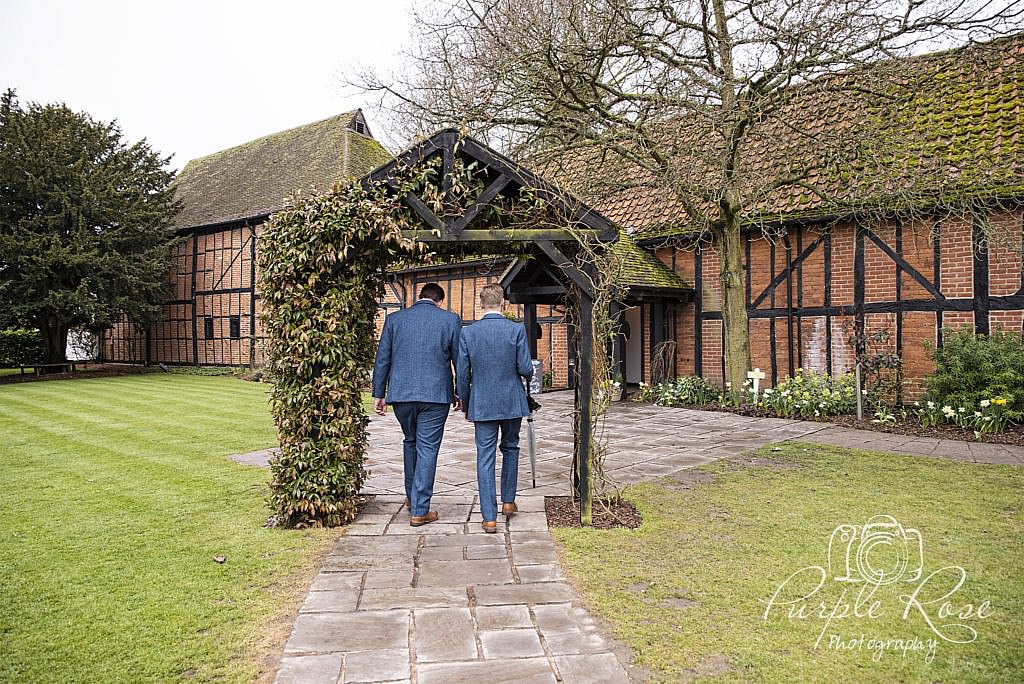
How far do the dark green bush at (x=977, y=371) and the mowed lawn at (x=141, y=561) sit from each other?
8.51 m

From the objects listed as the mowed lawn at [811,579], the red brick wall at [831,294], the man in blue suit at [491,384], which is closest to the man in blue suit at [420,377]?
the man in blue suit at [491,384]

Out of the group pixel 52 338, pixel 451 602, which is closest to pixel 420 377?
pixel 451 602

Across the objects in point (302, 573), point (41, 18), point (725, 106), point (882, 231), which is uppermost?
point (41, 18)

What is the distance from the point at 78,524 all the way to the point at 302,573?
7.30 feet

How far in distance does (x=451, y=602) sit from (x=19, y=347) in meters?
27.6

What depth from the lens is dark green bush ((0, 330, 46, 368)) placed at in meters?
24.2

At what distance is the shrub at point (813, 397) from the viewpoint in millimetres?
10555

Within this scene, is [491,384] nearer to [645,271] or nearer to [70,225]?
[645,271]

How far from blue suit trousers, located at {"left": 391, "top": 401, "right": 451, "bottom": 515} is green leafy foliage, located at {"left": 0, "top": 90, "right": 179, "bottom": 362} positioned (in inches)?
760

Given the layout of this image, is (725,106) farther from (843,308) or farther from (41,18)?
(41,18)

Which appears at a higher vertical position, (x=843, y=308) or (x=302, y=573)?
(x=843, y=308)

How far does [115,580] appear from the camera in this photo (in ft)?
12.9

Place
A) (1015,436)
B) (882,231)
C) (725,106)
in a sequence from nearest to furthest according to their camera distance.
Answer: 1. (1015,436)
2. (725,106)
3. (882,231)

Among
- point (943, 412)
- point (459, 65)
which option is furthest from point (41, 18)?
point (943, 412)
